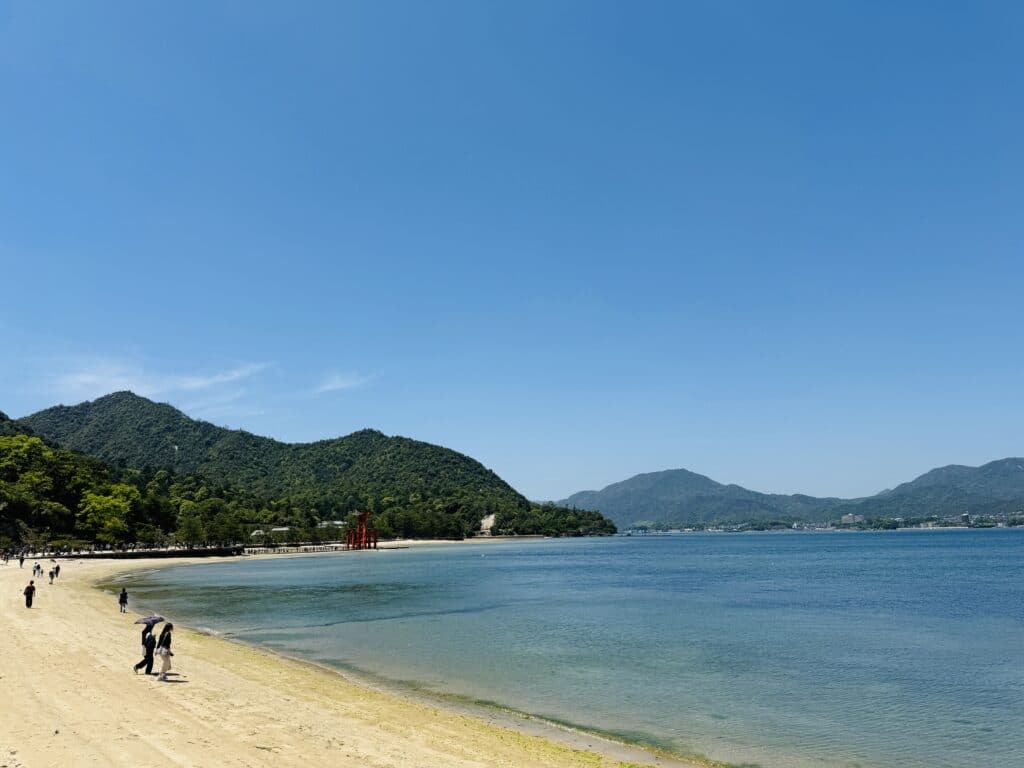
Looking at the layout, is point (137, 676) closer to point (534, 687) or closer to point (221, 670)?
point (221, 670)

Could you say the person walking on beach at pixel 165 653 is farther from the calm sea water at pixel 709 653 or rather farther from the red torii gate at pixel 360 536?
the red torii gate at pixel 360 536

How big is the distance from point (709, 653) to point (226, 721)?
74.3 ft

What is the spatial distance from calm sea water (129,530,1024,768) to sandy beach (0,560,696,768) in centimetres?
337

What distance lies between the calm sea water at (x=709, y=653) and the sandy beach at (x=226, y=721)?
3.37m

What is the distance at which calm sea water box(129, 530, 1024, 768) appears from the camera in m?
19.3

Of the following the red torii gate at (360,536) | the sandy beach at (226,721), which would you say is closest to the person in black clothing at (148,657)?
the sandy beach at (226,721)

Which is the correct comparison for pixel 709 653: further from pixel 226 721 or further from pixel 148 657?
pixel 148 657

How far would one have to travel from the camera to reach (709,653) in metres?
31.7

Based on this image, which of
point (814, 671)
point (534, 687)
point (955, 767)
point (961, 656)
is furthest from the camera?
point (961, 656)

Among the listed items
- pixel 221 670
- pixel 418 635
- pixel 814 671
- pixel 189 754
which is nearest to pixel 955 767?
pixel 814 671

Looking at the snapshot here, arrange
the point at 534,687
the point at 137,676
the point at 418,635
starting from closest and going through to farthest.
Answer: the point at 137,676, the point at 534,687, the point at 418,635

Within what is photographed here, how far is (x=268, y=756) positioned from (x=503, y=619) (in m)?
31.3

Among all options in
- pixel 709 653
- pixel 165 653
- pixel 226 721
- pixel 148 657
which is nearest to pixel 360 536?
pixel 709 653

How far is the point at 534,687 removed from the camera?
80.0 ft
